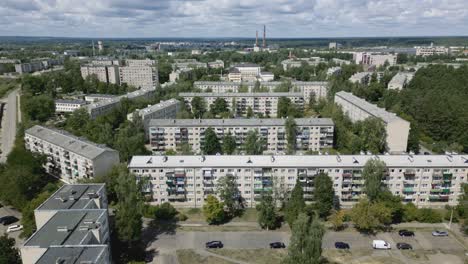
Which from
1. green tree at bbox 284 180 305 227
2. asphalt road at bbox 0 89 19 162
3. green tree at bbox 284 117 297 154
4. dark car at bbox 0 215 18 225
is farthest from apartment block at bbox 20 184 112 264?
asphalt road at bbox 0 89 19 162

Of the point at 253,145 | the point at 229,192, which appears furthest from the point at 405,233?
the point at 253,145

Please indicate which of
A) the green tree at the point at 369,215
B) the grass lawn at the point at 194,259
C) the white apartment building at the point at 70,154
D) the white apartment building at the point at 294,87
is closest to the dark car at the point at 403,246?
the green tree at the point at 369,215

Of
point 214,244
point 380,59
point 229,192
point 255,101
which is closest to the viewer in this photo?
point 214,244

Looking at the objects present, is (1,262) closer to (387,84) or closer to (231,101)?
(231,101)

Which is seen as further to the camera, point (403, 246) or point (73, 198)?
point (403, 246)

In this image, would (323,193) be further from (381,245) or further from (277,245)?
(277,245)

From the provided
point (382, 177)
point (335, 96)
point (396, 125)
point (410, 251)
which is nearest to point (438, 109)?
point (396, 125)

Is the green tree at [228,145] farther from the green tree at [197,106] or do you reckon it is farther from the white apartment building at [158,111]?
the green tree at [197,106]
